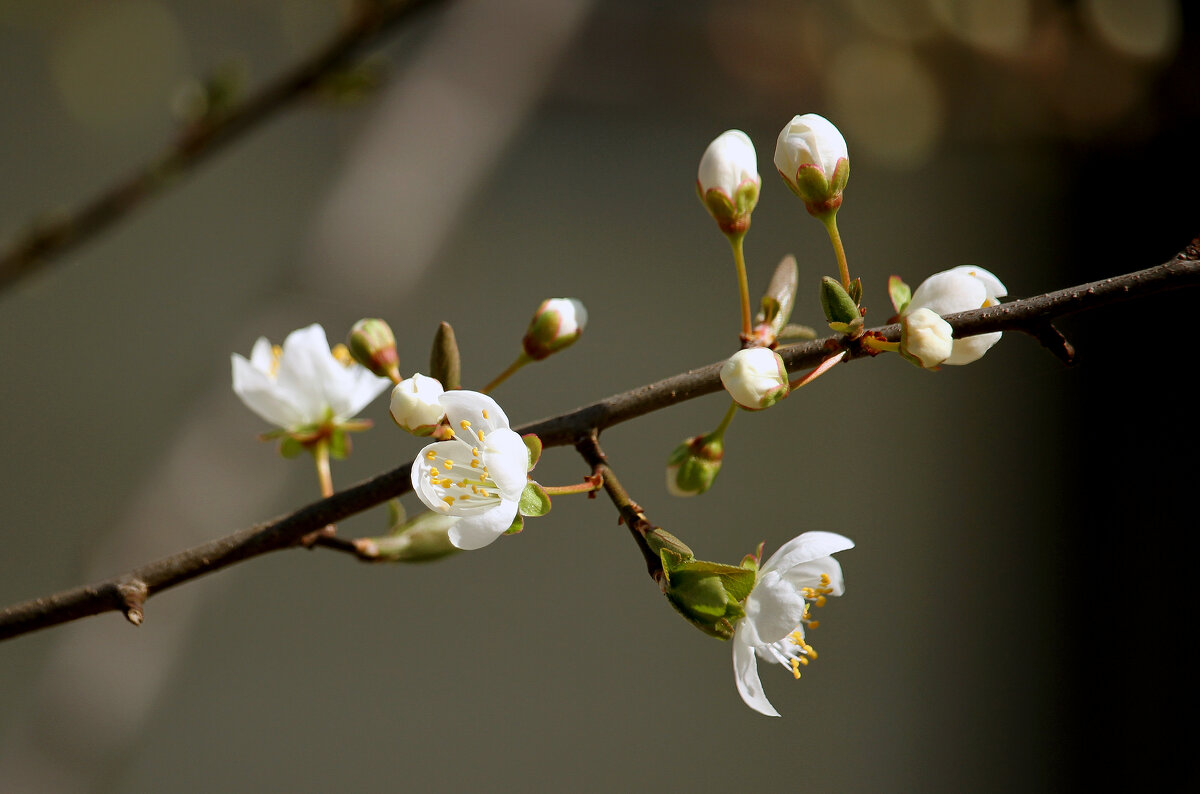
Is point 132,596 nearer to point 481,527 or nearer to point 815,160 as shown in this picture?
point 481,527

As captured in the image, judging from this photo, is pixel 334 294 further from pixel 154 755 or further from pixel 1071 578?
pixel 1071 578

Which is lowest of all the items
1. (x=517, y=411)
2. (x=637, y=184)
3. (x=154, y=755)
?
(x=154, y=755)

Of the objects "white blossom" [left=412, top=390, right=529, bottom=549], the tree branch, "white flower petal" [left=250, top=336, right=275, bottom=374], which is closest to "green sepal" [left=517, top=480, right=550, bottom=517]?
"white blossom" [left=412, top=390, right=529, bottom=549]

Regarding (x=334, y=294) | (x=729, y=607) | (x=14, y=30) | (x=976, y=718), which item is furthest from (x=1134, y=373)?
(x=14, y=30)

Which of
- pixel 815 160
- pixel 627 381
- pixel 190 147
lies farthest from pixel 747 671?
pixel 627 381

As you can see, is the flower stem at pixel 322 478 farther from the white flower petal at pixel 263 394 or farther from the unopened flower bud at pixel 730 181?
the unopened flower bud at pixel 730 181
